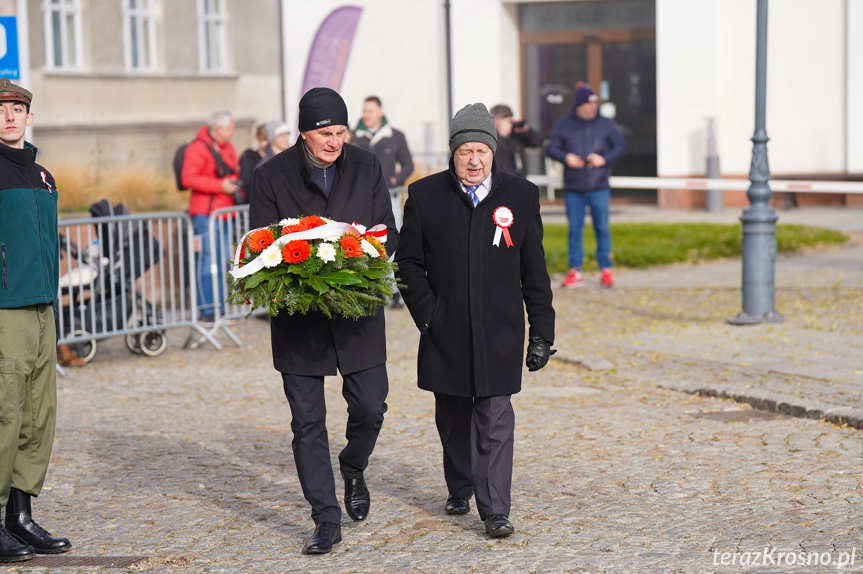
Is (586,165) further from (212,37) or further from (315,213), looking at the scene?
(212,37)

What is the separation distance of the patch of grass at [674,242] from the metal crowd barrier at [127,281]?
5.29m

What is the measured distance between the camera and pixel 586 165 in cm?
1309

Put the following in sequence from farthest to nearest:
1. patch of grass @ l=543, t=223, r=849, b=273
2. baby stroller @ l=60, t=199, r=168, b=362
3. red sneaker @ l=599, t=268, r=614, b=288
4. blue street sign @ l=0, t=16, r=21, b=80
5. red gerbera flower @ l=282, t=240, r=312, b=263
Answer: patch of grass @ l=543, t=223, r=849, b=273 → red sneaker @ l=599, t=268, r=614, b=288 → blue street sign @ l=0, t=16, r=21, b=80 → baby stroller @ l=60, t=199, r=168, b=362 → red gerbera flower @ l=282, t=240, r=312, b=263

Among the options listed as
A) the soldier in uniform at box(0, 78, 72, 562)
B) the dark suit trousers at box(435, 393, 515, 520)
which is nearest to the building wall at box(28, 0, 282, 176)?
the soldier in uniform at box(0, 78, 72, 562)

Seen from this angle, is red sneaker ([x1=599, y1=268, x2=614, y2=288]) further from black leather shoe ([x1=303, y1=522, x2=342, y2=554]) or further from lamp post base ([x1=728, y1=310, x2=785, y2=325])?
black leather shoe ([x1=303, y1=522, x2=342, y2=554])

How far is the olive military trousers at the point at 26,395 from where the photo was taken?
17.1 ft

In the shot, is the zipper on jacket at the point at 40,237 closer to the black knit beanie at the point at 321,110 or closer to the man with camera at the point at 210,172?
the black knit beanie at the point at 321,110

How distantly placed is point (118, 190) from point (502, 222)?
1655cm

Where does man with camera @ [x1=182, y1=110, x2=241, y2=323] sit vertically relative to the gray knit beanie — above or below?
below

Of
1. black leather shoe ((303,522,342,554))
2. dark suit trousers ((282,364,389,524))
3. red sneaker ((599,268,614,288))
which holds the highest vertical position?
dark suit trousers ((282,364,389,524))

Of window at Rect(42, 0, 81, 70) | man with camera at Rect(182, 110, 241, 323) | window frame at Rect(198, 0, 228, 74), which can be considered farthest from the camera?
window frame at Rect(198, 0, 228, 74)

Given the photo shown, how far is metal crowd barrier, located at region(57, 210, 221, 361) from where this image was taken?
9.96m

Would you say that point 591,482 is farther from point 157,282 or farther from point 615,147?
point 615,147

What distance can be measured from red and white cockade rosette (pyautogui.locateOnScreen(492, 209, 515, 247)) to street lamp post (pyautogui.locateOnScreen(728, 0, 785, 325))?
573cm
